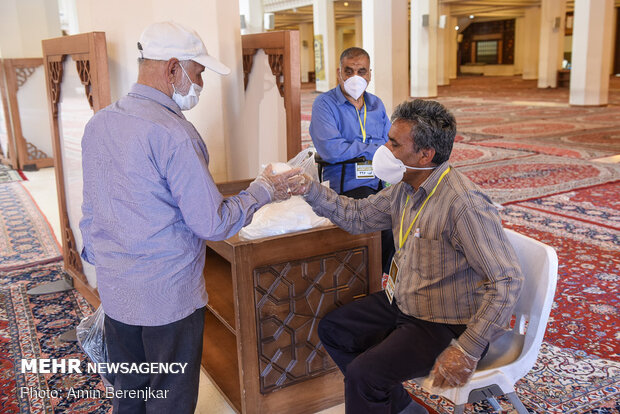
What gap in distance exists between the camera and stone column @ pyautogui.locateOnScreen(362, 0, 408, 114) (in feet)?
40.0

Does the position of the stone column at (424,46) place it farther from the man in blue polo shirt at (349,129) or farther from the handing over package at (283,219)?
the handing over package at (283,219)

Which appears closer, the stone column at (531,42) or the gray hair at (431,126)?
the gray hair at (431,126)

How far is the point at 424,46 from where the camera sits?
18.7 metres

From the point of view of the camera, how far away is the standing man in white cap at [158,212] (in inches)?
67.0

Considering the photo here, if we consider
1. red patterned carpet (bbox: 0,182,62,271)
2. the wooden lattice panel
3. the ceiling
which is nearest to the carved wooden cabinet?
the wooden lattice panel

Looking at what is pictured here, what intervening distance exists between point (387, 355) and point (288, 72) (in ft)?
6.67

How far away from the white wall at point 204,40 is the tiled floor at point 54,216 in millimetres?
1529

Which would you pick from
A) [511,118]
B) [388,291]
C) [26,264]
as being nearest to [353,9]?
[511,118]

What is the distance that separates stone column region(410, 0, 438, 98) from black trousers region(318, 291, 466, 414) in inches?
679

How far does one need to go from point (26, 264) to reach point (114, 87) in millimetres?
2030

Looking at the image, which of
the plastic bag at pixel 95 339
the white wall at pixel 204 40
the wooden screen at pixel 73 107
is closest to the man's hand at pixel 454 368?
the plastic bag at pixel 95 339

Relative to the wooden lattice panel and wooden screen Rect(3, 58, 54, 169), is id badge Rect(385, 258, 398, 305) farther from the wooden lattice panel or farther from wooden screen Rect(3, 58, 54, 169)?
wooden screen Rect(3, 58, 54, 169)

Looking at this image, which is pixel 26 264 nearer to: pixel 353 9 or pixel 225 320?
pixel 225 320

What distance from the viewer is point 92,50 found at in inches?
118
